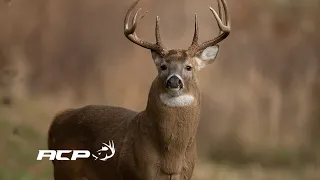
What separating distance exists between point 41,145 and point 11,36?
1.15 meters

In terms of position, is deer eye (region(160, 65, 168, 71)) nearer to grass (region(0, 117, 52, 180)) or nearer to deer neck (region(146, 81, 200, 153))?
deer neck (region(146, 81, 200, 153))

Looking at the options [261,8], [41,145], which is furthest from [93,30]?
[261,8]

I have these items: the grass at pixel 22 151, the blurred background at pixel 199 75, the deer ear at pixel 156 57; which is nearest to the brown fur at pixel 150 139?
the deer ear at pixel 156 57

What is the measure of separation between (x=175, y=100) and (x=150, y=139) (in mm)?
391

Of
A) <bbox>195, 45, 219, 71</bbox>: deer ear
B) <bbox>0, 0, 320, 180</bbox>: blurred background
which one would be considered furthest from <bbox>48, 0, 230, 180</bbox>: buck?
<bbox>0, 0, 320, 180</bbox>: blurred background

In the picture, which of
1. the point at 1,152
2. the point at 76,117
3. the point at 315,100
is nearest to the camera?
the point at 76,117

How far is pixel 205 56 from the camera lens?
19.5 ft

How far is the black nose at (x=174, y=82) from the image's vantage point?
5.55 meters

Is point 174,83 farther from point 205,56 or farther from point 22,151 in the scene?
point 22,151

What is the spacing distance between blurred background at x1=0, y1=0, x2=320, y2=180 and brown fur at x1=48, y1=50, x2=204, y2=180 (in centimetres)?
149

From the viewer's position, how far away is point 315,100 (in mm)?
8219

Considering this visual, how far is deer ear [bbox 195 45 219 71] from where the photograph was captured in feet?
19.3

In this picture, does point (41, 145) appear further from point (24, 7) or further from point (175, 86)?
point (175, 86)

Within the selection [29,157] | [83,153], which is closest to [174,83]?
[83,153]
